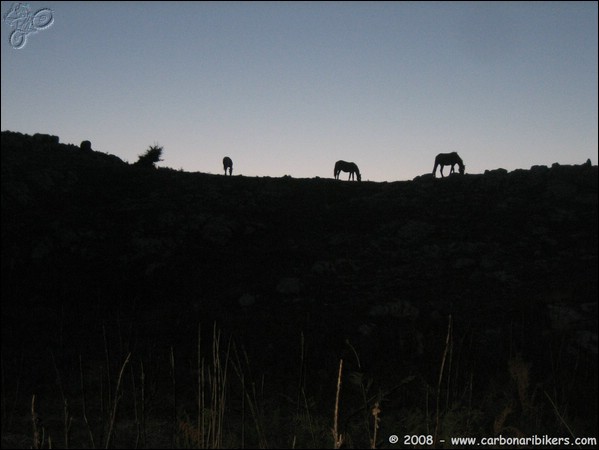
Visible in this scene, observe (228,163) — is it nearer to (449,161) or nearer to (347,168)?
(347,168)

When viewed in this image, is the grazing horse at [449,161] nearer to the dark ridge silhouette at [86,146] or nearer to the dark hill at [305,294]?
the dark hill at [305,294]

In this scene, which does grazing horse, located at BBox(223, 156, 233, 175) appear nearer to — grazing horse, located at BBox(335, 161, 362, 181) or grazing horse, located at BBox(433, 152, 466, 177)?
grazing horse, located at BBox(335, 161, 362, 181)

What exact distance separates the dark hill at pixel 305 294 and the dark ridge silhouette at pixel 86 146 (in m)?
2.01

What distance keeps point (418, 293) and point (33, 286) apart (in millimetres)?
10517

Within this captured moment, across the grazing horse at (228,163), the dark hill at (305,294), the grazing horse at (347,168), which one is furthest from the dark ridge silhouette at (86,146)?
the grazing horse at (347,168)

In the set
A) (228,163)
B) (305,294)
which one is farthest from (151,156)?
(305,294)

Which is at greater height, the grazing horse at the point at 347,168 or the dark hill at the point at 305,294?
the grazing horse at the point at 347,168

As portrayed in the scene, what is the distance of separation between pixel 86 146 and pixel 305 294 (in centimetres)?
1810

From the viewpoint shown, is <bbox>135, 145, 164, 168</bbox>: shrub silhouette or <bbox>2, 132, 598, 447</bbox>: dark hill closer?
<bbox>2, 132, 598, 447</bbox>: dark hill

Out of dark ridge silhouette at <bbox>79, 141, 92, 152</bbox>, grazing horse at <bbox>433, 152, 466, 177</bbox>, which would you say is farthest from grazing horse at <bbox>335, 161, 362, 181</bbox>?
dark ridge silhouette at <bbox>79, 141, 92, 152</bbox>

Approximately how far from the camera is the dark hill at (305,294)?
6.96m

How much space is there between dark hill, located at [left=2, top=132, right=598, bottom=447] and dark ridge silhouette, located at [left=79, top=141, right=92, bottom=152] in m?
2.01

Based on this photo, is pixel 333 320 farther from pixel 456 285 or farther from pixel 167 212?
pixel 167 212

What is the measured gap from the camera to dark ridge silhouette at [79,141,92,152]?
25500mm
